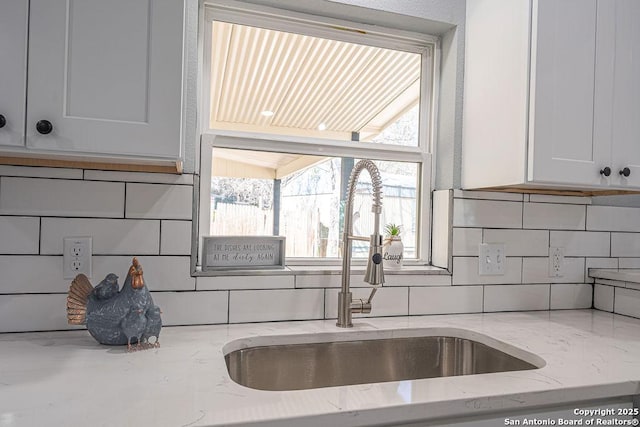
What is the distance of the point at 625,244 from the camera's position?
6.11 ft

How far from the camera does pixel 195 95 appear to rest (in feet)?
4.60

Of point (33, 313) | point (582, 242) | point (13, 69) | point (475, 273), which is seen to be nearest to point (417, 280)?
point (475, 273)

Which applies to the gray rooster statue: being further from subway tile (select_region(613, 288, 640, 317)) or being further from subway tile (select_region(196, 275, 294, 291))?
subway tile (select_region(613, 288, 640, 317))

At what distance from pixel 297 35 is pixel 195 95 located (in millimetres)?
470

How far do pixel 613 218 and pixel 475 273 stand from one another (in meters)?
0.69

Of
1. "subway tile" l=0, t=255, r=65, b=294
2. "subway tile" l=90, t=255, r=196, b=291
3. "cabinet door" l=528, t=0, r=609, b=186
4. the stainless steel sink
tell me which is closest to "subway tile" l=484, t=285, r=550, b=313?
the stainless steel sink

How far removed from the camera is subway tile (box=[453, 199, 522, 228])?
64.6 inches

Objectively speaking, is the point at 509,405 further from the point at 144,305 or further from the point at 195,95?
the point at 195,95

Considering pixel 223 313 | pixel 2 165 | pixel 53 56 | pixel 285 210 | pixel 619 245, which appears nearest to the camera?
pixel 53 56

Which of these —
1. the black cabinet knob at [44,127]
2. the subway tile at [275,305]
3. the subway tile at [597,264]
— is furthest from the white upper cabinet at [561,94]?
the black cabinet knob at [44,127]

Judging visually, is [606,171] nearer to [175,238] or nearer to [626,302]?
[626,302]

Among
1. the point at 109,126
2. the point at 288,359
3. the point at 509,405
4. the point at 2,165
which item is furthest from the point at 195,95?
the point at 509,405

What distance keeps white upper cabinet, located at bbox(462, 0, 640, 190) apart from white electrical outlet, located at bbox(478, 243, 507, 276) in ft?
0.88

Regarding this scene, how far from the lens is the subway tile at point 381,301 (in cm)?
149
